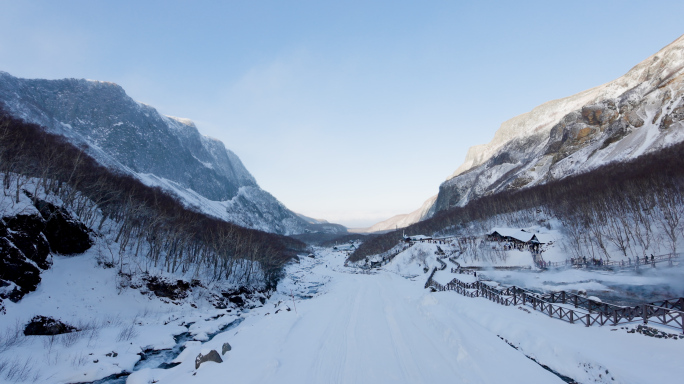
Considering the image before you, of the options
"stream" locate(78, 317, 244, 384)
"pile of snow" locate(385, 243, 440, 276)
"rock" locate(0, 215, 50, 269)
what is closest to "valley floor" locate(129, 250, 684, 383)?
"stream" locate(78, 317, 244, 384)

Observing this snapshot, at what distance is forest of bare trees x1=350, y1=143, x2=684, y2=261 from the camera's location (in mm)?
43375

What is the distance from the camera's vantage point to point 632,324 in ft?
46.9

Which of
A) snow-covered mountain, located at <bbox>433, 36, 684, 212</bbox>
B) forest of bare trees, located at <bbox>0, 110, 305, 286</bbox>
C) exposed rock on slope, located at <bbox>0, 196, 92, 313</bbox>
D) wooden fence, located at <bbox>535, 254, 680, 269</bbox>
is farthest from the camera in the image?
snow-covered mountain, located at <bbox>433, 36, 684, 212</bbox>

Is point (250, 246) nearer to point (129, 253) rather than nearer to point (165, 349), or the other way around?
point (129, 253)

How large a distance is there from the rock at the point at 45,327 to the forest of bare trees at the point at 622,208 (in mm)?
63904

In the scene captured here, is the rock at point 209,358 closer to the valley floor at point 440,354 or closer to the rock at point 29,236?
the valley floor at point 440,354

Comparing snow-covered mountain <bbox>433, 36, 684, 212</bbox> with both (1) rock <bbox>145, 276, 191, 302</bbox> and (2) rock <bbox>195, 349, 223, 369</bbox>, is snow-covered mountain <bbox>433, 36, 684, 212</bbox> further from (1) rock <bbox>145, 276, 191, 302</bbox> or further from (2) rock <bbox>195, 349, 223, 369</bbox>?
(1) rock <bbox>145, 276, 191, 302</bbox>

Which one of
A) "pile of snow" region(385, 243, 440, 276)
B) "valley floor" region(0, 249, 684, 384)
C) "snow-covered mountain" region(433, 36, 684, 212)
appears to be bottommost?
"pile of snow" region(385, 243, 440, 276)

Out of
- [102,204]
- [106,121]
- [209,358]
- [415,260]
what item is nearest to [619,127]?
[415,260]

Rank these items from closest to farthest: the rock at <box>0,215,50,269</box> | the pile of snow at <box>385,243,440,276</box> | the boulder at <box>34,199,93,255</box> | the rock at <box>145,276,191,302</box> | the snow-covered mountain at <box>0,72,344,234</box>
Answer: the rock at <box>0,215,50,269</box>
the boulder at <box>34,199,93,255</box>
the rock at <box>145,276,191,302</box>
the pile of snow at <box>385,243,440,276</box>
the snow-covered mountain at <box>0,72,344,234</box>

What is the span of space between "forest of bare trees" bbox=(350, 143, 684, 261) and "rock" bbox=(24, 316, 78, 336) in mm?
63904

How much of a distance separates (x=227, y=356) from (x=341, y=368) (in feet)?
19.9

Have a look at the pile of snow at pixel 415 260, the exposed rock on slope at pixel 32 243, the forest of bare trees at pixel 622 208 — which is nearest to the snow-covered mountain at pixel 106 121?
the pile of snow at pixel 415 260

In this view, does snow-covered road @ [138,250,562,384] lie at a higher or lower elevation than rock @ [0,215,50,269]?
lower
